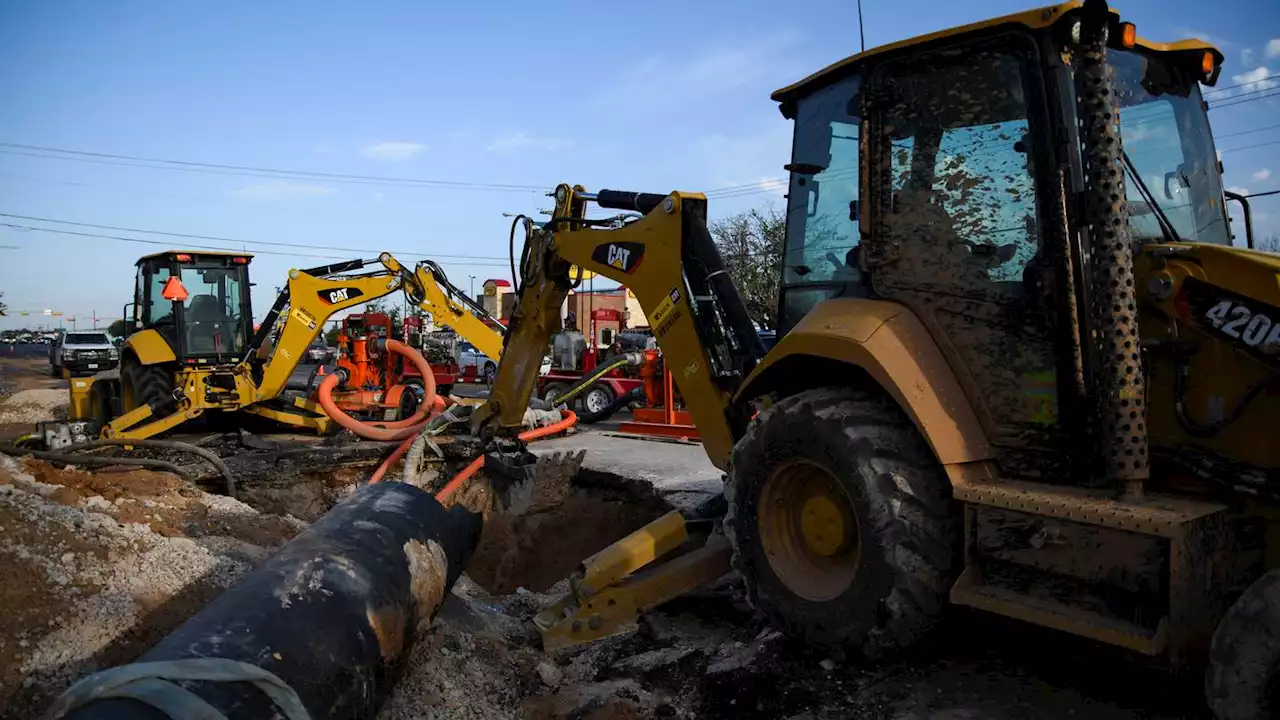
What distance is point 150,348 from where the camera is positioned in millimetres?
11773

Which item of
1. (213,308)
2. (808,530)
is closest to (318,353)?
(213,308)

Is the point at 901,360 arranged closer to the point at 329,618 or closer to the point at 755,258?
the point at 329,618

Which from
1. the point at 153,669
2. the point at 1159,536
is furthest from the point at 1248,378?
the point at 153,669

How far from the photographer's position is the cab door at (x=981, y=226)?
3.38 m

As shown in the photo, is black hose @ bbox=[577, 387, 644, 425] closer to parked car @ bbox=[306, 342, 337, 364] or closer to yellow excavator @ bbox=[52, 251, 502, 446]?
yellow excavator @ bbox=[52, 251, 502, 446]

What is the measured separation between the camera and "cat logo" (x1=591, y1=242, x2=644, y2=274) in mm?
5419

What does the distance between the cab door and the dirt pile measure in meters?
3.81

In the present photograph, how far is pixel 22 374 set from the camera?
3506cm

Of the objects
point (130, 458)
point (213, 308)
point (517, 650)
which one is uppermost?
point (213, 308)

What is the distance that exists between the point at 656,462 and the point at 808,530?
5.44 meters

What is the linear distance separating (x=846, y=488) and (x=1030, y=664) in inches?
44.2

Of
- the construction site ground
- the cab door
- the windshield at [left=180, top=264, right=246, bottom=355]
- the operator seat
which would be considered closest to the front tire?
the windshield at [left=180, top=264, right=246, bottom=355]

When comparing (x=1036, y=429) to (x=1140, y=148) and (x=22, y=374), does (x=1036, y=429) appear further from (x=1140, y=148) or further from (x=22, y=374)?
(x=22, y=374)

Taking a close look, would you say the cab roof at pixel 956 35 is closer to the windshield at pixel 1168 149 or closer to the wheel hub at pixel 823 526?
the windshield at pixel 1168 149
